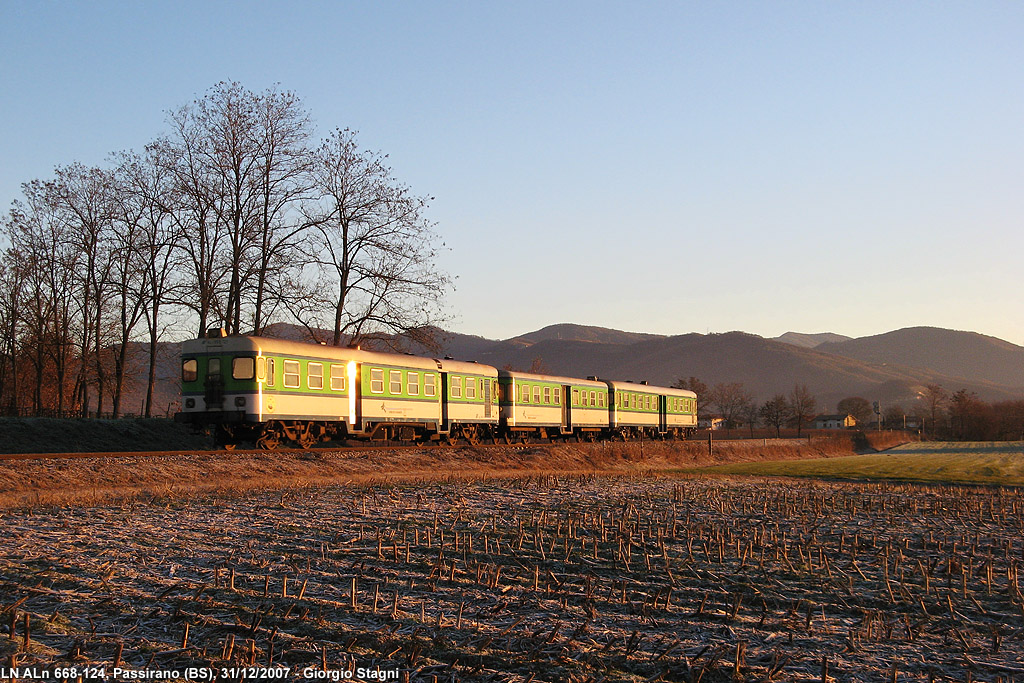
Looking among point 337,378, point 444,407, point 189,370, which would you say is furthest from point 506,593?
point 444,407

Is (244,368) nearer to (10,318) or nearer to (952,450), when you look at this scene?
(10,318)

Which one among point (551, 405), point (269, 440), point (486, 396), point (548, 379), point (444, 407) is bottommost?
point (269, 440)

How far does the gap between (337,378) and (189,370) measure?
4.29m

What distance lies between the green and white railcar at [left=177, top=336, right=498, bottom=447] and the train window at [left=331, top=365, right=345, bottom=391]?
0.09 feet

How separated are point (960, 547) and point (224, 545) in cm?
956

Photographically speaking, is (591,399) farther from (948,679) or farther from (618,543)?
(948,679)

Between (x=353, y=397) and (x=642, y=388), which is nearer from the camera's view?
(x=353, y=397)

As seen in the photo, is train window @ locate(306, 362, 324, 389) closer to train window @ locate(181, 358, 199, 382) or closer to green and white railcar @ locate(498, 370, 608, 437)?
train window @ locate(181, 358, 199, 382)

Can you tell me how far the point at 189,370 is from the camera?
25.7 meters

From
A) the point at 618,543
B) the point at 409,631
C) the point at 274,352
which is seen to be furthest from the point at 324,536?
the point at 274,352

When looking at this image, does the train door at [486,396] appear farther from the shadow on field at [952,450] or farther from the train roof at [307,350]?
the shadow on field at [952,450]

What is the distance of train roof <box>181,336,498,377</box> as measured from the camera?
2488cm

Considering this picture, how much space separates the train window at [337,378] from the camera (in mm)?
27266

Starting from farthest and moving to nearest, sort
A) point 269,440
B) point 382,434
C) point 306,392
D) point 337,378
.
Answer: point 382,434
point 337,378
point 306,392
point 269,440
